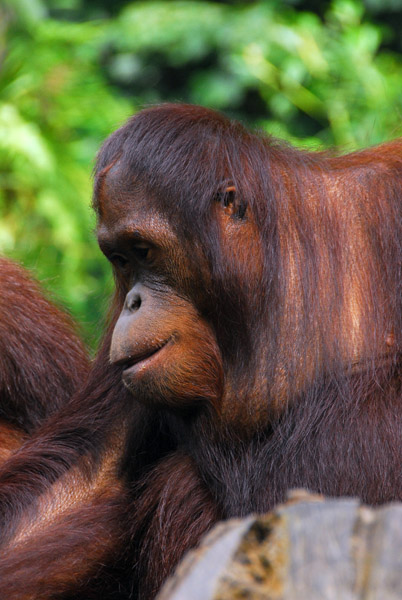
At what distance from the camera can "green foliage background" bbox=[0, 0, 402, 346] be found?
8023mm

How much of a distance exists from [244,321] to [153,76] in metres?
7.19

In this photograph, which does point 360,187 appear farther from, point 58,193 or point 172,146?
point 58,193

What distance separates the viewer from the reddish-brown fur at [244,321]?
3.14 m

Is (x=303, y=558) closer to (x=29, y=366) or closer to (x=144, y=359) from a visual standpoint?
(x=144, y=359)

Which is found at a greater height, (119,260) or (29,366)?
(119,260)

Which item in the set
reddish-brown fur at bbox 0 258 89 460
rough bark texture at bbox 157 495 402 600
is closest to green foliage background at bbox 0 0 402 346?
reddish-brown fur at bbox 0 258 89 460

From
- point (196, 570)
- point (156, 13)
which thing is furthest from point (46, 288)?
point (156, 13)

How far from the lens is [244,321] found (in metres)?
3.23

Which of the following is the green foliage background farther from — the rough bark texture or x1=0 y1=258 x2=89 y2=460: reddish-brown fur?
the rough bark texture

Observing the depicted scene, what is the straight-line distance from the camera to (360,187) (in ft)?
11.0

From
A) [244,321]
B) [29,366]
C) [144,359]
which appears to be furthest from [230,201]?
[29,366]

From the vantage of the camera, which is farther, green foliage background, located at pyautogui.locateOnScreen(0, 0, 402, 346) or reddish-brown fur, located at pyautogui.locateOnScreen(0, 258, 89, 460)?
green foliage background, located at pyautogui.locateOnScreen(0, 0, 402, 346)

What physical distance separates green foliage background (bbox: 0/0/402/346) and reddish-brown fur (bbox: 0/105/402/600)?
3881mm

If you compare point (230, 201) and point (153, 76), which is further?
point (153, 76)
